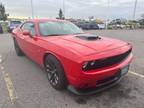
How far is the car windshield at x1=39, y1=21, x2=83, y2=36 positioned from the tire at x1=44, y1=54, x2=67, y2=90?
0.88 meters

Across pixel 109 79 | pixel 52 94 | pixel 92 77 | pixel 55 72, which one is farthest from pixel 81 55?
pixel 52 94

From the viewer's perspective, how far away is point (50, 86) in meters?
4.19

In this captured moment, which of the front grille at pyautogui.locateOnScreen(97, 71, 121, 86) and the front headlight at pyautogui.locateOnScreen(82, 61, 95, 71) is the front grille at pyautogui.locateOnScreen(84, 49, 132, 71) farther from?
the front grille at pyautogui.locateOnScreen(97, 71, 121, 86)

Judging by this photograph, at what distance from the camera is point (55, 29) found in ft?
16.1

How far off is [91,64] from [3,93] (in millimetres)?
1973

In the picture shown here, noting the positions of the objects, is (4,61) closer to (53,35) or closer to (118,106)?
(53,35)

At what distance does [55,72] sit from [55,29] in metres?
1.49

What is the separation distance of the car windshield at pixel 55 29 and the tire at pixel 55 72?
88 centimetres

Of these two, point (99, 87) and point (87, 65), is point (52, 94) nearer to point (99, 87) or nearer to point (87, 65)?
point (99, 87)

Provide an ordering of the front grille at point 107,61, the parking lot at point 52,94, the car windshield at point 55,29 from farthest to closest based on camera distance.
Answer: the car windshield at point 55,29
the parking lot at point 52,94
the front grille at point 107,61

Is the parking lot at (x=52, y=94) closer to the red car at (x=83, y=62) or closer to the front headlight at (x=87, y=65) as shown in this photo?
the red car at (x=83, y=62)

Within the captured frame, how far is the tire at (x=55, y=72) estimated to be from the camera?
360 cm

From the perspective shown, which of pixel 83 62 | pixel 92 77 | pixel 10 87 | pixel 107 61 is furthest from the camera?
pixel 10 87

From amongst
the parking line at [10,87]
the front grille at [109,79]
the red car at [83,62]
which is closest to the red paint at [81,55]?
the red car at [83,62]
